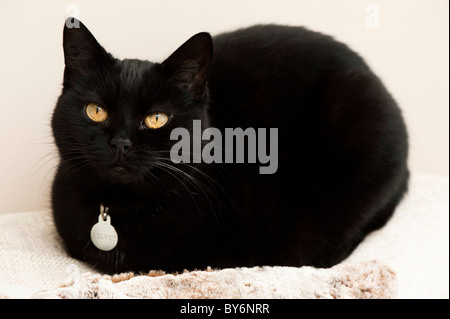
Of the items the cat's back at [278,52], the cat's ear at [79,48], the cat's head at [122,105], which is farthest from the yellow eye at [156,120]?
the cat's back at [278,52]

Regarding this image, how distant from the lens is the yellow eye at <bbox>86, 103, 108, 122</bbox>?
3.48 feet

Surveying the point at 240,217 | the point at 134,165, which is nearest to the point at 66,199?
the point at 134,165

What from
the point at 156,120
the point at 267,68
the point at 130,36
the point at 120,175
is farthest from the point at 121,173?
the point at 267,68

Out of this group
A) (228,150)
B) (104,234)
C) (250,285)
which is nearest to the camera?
(250,285)

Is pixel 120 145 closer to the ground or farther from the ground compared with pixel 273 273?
farther from the ground

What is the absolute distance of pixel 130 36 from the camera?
1271 mm

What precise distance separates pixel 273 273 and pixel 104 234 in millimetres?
382

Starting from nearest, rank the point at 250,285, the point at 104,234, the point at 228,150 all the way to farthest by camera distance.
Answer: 1. the point at 250,285
2. the point at 104,234
3. the point at 228,150

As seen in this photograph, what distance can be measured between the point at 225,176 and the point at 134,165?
1.00 feet

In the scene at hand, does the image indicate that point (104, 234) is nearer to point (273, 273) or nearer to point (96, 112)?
point (96, 112)

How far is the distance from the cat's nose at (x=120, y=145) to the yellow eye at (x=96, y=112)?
72 mm

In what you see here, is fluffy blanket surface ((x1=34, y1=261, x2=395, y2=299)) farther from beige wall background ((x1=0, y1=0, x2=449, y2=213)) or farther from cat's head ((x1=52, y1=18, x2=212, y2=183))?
beige wall background ((x1=0, y1=0, x2=449, y2=213))
